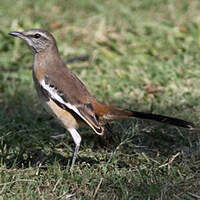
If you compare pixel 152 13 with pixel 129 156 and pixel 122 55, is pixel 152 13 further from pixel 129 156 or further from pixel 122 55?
pixel 129 156

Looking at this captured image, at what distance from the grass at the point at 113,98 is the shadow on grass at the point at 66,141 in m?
0.01

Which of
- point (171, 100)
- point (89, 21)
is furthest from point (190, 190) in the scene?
point (89, 21)

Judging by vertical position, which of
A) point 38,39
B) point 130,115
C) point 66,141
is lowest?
point 66,141

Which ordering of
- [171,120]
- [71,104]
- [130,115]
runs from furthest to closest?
[71,104]
[130,115]
[171,120]

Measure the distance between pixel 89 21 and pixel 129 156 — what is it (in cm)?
483

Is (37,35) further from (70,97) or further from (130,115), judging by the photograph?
(130,115)

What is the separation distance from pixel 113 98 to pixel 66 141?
136cm

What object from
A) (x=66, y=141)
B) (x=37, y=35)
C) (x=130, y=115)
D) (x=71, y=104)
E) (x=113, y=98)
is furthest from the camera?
(x=113, y=98)

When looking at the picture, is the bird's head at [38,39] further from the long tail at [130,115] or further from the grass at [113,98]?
the long tail at [130,115]

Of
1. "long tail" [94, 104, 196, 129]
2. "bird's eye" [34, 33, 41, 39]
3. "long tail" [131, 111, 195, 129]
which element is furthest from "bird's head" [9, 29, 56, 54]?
"long tail" [131, 111, 195, 129]

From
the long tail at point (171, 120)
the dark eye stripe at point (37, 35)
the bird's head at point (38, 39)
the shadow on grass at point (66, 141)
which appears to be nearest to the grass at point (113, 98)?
the shadow on grass at point (66, 141)

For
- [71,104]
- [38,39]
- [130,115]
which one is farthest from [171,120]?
[38,39]

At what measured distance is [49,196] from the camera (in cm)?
481

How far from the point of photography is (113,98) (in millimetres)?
7391
